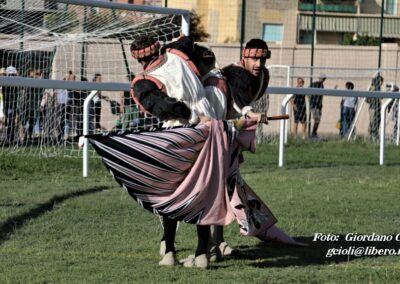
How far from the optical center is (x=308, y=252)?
8703 millimetres

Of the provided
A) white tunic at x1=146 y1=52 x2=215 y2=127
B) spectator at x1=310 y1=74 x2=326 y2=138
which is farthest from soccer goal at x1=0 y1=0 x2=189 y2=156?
spectator at x1=310 y1=74 x2=326 y2=138

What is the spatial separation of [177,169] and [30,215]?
3085 mm

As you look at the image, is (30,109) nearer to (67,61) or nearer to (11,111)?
(11,111)

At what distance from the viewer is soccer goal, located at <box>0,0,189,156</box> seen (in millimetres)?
14039

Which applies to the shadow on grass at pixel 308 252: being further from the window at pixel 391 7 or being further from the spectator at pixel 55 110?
the window at pixel 391 7

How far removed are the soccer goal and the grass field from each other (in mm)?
991

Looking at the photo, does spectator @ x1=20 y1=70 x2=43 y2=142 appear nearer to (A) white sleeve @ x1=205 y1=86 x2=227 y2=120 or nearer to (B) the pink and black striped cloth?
(A) white sleeve @ x1=205 y1=86 x2=227 y2=120

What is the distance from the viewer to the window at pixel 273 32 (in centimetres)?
3358

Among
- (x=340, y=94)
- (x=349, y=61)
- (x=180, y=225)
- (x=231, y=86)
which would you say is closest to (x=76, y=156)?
(x=340, y=94)

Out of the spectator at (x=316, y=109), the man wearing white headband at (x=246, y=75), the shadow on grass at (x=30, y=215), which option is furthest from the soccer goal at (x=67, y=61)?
the spectator at (x=316, y=109)

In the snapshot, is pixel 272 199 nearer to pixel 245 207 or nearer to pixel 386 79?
pixel 245 207

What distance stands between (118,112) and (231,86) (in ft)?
24.8

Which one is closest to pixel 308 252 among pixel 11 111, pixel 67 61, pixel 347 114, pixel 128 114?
pixel 128 114

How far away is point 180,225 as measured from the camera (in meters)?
10.0
